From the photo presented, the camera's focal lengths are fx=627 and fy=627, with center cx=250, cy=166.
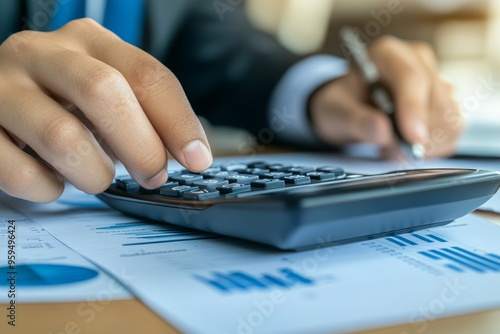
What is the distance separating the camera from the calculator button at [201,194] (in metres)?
0.31

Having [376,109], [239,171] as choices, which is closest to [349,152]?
[376,109]

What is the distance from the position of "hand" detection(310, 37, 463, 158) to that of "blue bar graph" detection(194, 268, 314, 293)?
39cm

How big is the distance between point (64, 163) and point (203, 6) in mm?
665

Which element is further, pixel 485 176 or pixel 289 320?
pixel 485 176

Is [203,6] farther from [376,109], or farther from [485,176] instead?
[485,176]

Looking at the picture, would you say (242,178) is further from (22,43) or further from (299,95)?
(299,95)

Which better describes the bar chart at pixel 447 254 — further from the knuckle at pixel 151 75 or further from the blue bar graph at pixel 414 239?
the knuckle at pixel 151 75

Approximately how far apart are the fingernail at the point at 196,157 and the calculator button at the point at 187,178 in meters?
0.01

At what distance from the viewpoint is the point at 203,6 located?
973 mm

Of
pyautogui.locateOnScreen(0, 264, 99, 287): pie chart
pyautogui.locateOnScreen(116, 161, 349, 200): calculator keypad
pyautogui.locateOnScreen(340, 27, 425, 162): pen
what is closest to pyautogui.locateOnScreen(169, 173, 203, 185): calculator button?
pyautogui.locateOnScreen(116, 161, 349, 200): calculator keypad

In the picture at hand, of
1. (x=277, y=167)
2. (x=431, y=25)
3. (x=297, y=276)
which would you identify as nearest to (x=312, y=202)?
(x=297, y=276)

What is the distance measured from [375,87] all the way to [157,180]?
1.26 feet

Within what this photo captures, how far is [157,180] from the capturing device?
36cm

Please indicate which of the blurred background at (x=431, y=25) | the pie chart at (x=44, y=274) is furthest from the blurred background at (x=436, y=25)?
the pie chart at (x=44, y=274)
